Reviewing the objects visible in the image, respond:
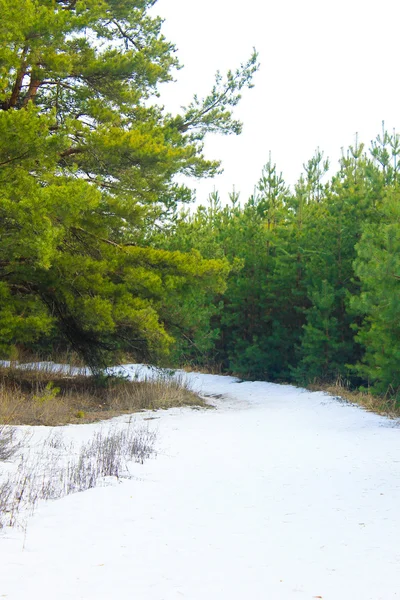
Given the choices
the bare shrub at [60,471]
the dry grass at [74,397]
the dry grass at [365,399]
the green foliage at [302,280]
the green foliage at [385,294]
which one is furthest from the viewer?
the green foliage at [302,280]

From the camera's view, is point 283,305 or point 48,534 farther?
point 283,305

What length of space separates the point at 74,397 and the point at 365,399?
640cm

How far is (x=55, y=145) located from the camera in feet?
36.9

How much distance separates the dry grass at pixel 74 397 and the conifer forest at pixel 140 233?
66 centimetres

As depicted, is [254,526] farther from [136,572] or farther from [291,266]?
[291,266]

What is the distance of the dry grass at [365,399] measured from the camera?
12.8 metres

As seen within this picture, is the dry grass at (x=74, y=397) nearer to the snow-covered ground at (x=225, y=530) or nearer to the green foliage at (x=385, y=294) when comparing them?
the snow-covered ground at (x=225, y=530)

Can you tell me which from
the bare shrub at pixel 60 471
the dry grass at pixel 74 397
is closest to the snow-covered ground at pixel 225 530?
the bare shrub at pixel 60 471

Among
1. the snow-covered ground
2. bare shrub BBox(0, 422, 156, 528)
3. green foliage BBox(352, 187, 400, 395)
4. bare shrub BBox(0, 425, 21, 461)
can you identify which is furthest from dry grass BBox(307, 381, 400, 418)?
bare shrub BBox(0, 425, 21, 461)

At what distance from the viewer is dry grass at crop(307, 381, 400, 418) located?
12.8m

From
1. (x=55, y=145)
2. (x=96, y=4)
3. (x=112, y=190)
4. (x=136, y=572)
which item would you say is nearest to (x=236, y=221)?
(x=112, y=190)

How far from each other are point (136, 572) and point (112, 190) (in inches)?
445

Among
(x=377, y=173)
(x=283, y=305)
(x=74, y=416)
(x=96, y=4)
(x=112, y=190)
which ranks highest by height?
(x=96, y=4)

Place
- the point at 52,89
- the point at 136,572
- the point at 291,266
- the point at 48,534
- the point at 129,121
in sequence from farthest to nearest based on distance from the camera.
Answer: the point at 291,266
the point at 129,121
the point at 52,89
the point at 48,534
the point at 136,572
